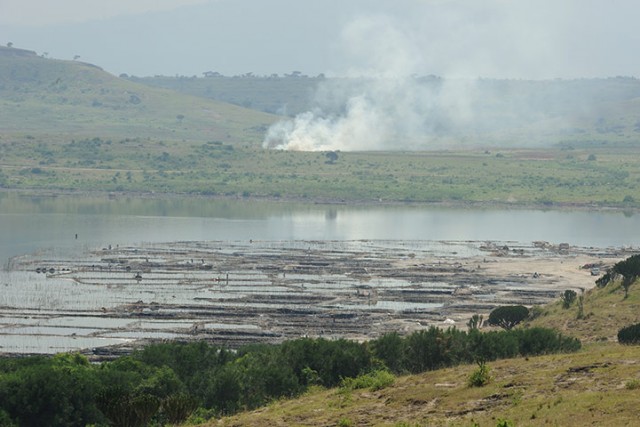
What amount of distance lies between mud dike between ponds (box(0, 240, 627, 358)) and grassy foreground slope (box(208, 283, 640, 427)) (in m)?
27.5

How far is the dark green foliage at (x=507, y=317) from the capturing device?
197ft

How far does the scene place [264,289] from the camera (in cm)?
7800

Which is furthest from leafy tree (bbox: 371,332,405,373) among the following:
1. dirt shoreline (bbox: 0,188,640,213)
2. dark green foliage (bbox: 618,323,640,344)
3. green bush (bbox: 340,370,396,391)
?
dirt shoreline (bbox: 0,188,640,213)

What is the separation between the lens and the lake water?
112 meters

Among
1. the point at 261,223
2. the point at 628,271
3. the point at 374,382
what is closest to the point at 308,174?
the point at 261,223

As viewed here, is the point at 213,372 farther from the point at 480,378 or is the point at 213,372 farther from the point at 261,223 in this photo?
the point at 261,223

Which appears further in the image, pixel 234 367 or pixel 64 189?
pixel 64 189

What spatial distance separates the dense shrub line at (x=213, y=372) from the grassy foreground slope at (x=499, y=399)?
9.82 ft

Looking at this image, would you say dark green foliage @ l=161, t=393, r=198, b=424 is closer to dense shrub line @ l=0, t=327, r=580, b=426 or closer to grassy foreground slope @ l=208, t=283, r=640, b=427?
dense shrub line @ l=0, t=327, r=580, b=426

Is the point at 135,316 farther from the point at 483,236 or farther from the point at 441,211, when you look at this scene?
the point at 441,211

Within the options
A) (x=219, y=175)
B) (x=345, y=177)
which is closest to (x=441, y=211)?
(x=345, y=177)

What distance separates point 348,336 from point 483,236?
59.9 metres

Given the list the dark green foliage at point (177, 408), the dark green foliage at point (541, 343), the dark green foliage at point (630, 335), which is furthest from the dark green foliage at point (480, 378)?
the dark green foliage at point (630, 335)

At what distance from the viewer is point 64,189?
164 m
